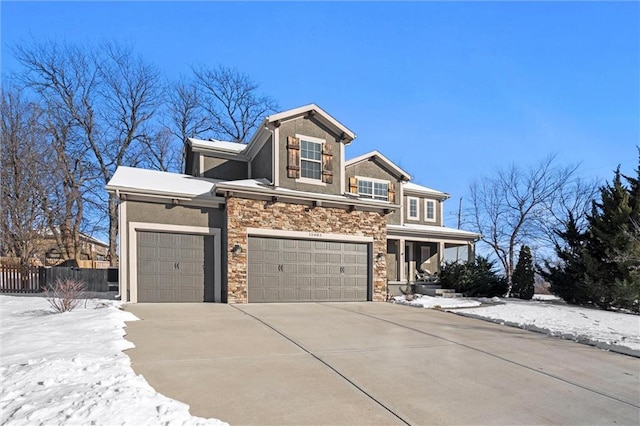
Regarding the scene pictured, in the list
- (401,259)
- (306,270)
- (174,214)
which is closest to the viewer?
(174,214)

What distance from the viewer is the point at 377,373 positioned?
15.9 feet

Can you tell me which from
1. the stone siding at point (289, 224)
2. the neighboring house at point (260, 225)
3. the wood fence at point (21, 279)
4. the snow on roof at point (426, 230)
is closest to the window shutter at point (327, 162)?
the neighboring house at point (260, 225)

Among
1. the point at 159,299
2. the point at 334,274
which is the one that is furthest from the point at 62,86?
the point at 334,274

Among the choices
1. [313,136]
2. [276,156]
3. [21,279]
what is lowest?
[21,279]

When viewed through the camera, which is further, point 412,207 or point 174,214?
point 412,207

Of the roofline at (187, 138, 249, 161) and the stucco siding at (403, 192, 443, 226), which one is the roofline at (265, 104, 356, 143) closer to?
the roofline at (187, 138, 249, 161)

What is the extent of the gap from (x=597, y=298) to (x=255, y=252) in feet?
42.5

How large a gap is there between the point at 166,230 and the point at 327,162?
6.28 meters

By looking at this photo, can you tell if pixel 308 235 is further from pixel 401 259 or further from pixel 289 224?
pixel 401 259

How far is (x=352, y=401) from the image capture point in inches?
153

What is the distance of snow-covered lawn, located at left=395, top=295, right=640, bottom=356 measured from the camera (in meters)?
7.51

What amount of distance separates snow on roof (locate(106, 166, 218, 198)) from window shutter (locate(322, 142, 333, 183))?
4.23m

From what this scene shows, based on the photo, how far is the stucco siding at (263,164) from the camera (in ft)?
45.4

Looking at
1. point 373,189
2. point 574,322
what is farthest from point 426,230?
point 574,322
